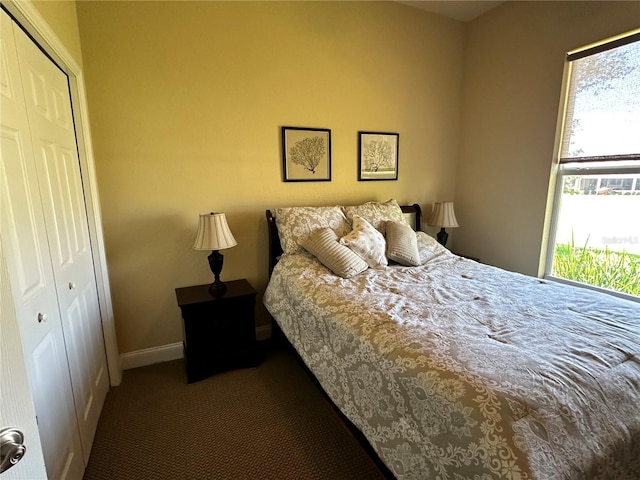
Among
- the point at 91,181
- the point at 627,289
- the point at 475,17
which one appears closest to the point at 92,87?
the point at 91,181

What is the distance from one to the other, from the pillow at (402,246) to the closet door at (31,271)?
205 cm

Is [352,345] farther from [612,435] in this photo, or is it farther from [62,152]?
[62,152]

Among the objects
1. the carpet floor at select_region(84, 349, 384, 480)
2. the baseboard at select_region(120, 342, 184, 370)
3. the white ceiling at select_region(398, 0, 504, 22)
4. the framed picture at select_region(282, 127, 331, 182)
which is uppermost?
the white ceiling at select_region(398, 0, 504, 22)

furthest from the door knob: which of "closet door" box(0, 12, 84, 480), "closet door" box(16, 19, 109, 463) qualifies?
"closet door" box(16, 19, 109, 463)

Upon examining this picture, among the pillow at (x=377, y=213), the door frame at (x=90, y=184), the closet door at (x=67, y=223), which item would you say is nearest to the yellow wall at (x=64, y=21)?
the door frame at (x=90, y=184)

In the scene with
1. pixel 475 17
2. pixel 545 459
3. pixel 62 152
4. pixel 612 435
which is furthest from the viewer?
pixel 475 17

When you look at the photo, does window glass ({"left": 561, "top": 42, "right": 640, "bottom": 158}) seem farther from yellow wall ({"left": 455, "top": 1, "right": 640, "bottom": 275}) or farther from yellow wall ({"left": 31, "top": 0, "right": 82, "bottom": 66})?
yellow wall ({"left": 31, "top": 0, "right": 82, "bottom": 66})

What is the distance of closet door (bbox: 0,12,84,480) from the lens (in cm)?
110

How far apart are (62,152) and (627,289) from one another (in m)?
3.81

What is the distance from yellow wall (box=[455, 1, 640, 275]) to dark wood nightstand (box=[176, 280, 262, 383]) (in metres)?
2.47

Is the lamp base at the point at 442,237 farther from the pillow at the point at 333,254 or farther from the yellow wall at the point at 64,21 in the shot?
the yellow wall at the point at 64,21

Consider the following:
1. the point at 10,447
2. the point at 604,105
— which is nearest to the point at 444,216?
the point at 604,105

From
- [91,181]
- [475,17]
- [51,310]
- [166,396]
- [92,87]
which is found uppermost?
[475,17]

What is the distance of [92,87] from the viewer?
2.12 m
